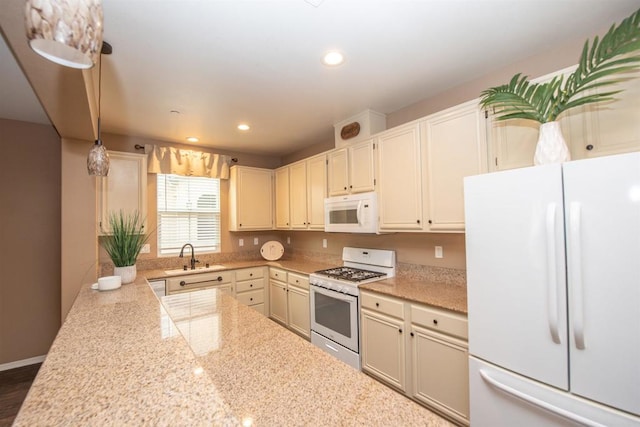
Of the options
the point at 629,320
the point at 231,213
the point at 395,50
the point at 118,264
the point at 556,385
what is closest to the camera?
the point at 629,320

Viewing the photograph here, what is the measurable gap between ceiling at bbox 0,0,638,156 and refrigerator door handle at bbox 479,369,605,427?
78.8 inches

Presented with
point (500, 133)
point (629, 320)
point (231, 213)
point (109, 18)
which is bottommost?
point (629, 320)

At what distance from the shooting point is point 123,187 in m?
3.21

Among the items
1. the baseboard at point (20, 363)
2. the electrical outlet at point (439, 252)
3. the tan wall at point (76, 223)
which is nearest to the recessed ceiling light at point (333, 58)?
the electrical outlet at point (439, 252)

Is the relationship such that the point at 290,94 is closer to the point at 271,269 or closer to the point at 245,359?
the point at 245,359

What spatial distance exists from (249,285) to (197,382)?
119 inches

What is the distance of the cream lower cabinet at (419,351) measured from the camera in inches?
72.7

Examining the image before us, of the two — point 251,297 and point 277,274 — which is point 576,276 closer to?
point 277,274

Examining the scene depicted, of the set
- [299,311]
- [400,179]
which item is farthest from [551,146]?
[299,311]

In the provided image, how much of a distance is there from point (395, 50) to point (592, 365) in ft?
6.51

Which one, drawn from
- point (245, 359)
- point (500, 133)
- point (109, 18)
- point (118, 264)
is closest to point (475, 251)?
point (500, 133)

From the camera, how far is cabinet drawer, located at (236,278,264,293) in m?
3.70

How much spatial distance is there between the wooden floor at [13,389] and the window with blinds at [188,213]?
5.57ft

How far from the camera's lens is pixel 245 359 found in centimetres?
115
